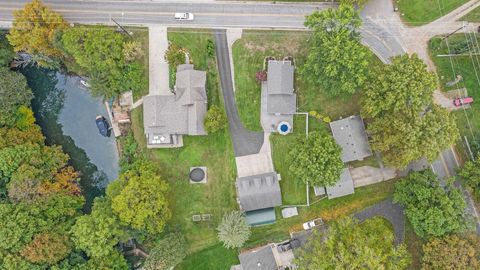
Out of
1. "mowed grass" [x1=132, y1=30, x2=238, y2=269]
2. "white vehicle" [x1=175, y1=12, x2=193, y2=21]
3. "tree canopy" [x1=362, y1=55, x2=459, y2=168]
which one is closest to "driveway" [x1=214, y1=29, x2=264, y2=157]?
"mowed grass" [x1=132, y1=30, x2=238, y2=269]

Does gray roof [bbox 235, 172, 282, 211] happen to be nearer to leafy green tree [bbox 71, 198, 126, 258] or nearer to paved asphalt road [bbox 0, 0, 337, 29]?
leafy green tree [bbox 71, 198, 126, 258]

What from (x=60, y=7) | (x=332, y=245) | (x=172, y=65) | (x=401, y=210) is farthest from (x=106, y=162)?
(x=401, y=210)

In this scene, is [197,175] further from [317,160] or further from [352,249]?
[352,249]

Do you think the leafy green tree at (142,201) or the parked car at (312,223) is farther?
the parked car at (312,223)

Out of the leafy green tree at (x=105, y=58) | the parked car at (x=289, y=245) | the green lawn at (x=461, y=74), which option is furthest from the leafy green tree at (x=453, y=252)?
the leafy green tree at (x=105, y=58)

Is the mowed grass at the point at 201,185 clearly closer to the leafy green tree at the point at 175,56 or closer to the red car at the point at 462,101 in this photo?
the leafy green tree at the point at 175,56

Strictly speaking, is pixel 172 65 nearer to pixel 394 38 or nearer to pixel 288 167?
pixel 288 167
